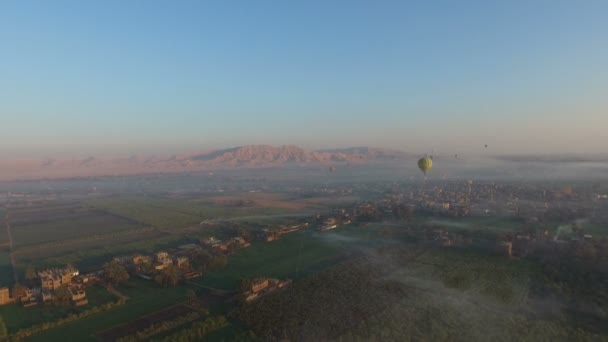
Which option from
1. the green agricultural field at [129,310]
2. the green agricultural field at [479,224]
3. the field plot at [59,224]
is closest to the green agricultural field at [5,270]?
the field plot at [59,224]

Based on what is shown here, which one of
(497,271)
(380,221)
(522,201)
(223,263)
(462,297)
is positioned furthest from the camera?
(522,201)

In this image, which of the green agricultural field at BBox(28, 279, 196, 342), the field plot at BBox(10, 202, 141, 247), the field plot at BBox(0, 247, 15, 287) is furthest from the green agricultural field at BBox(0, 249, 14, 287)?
the green agricultural field at BBox(28, 279, 196, 342)

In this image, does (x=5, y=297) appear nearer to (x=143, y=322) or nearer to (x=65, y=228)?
(x=143, y=322)

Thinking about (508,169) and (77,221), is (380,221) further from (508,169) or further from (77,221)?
(508,169)

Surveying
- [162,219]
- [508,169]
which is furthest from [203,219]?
[508,169]

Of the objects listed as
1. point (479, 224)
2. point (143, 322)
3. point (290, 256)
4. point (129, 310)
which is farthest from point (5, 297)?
point (479, 224)

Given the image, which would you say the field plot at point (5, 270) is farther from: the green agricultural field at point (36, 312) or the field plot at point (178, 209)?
the field plot at point (178, 209)
